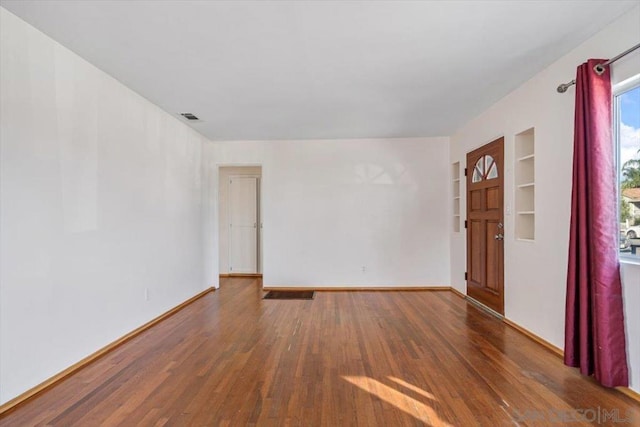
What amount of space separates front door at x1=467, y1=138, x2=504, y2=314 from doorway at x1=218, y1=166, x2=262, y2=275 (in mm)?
3953

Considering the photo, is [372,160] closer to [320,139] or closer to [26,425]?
[320,139]

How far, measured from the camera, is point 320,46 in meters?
2.52

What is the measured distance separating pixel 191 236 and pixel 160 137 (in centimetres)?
151

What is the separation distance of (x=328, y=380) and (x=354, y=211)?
11.2 ft

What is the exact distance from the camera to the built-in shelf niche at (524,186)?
3502 millimetres

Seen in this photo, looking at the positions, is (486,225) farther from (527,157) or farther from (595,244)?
(595,244)

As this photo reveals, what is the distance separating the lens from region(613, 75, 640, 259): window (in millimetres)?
2240

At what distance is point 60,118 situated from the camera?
8.34 ft

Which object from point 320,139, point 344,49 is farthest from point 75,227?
point 320,139

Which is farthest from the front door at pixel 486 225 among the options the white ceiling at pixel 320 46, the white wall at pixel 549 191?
the white ceiling at pixel 320 46

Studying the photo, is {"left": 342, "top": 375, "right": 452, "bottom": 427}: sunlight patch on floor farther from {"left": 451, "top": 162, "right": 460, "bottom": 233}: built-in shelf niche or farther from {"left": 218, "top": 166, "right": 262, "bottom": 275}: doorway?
{"left": 218, "top": 166, "right": 262, "bottom": 275}: doorway

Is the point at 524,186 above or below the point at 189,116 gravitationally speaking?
below

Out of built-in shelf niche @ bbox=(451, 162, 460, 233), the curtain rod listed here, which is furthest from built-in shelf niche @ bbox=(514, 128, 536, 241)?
built-in shelf niche @ bbox=(451, 162, 460, 233)

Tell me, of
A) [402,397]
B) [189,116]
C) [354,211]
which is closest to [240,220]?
[354,211]
